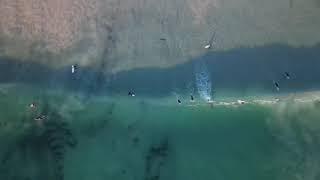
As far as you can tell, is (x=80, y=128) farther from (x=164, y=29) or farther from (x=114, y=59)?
(x=164, y=29)

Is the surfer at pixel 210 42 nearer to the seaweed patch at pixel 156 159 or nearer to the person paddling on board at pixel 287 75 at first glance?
the person paddling on board at pixel 287 75

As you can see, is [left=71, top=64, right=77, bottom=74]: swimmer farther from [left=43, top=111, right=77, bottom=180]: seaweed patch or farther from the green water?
[left=43, top=111, right=77, bottom=180]: seaweed patch

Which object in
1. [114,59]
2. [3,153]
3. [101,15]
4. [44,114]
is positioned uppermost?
[101,15]

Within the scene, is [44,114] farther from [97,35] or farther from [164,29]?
[164,29]

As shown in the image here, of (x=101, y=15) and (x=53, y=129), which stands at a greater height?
(x=101, y=15)

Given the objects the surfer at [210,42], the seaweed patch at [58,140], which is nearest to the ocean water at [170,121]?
the seaweed patch at [58,140]

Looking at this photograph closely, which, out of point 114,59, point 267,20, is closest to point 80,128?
point 114,59

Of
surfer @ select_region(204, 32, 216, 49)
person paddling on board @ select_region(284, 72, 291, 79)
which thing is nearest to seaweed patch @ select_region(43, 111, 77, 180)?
surfer @ select_region(204, 32, 216, 49)
